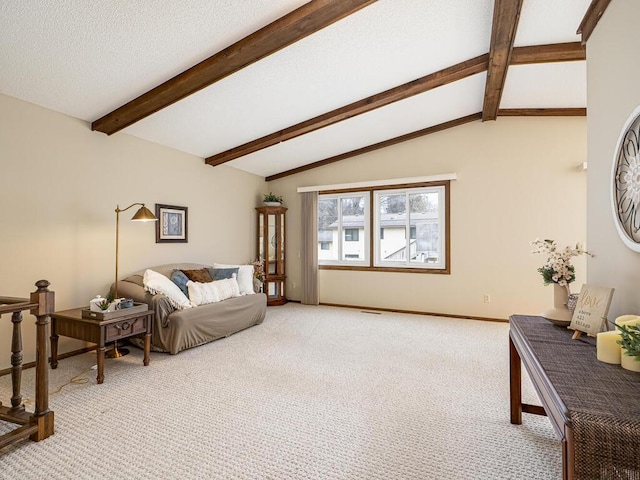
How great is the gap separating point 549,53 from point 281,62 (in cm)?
258

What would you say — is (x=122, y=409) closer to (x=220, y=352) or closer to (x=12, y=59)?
(x=220, y=352)

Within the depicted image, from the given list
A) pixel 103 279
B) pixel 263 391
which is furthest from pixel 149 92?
pixel 263 391

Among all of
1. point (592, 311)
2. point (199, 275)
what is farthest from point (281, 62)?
point (592, 311)

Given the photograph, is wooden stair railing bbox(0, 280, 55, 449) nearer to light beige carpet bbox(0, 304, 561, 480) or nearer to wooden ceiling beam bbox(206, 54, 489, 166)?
light beige carpet bbox(0, 304, 561, 480)

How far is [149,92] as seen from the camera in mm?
3014

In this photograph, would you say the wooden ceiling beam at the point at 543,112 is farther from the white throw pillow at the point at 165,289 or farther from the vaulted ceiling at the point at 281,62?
the white throw pillow at the point at 165,289

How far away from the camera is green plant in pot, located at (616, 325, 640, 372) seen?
113 centimetres

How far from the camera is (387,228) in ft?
17.8

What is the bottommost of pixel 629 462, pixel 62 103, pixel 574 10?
pixel 629 462

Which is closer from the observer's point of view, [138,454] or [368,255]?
[138,454]

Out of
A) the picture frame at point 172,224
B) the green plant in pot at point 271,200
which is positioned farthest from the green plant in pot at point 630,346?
the green plant in pot at point 271,200

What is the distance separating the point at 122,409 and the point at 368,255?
410 cm

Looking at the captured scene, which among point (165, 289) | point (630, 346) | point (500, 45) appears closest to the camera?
point (630, 346)

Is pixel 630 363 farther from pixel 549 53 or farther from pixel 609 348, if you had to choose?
pixel 549 53
